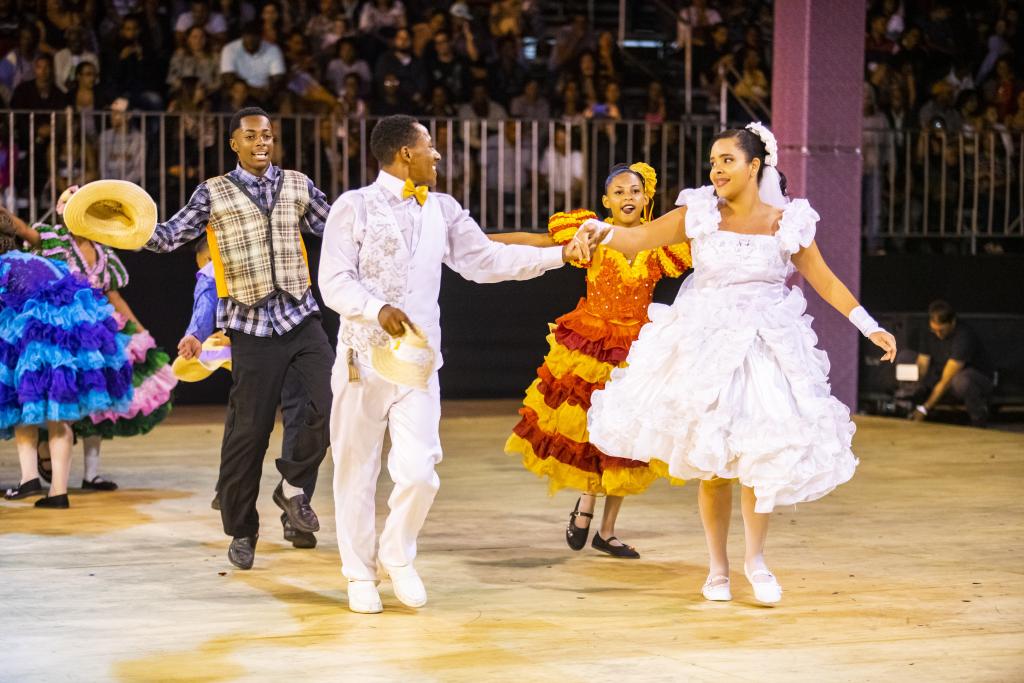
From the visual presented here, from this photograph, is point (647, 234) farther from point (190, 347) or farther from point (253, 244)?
point (190, 347)

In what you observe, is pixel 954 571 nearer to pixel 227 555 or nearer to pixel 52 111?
pixel 227 555

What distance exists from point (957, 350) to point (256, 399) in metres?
7.55

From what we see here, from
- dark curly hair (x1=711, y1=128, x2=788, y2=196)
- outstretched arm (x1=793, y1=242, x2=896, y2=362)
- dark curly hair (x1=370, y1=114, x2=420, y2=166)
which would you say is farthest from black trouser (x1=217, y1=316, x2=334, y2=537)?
outstretched arm (x1=793, y1=242, x2=896, y2=362)

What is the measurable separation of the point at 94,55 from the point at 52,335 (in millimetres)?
5725

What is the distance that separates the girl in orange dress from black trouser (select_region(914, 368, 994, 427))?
6152mm

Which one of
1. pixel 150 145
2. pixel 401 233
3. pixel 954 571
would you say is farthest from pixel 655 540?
pixel 150 145

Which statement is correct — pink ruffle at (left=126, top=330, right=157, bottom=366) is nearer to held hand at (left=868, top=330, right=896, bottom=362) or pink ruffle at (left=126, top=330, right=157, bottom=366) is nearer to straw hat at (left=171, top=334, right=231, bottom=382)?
straw hat at (left=171, top=334, right=231, bottom=382)

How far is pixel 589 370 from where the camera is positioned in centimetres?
654

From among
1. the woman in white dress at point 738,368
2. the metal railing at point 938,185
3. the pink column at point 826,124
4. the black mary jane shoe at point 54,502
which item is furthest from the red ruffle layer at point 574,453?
the metal railing at point 938,185

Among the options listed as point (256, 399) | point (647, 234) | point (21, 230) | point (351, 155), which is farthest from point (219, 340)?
point (351, 155)

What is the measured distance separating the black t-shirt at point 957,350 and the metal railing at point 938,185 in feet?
5.49

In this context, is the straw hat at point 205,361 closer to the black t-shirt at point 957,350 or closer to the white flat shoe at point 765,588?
the white flat shoe at point 765,588

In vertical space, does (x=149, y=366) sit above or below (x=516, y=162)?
below

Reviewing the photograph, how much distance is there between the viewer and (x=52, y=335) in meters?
7.62
